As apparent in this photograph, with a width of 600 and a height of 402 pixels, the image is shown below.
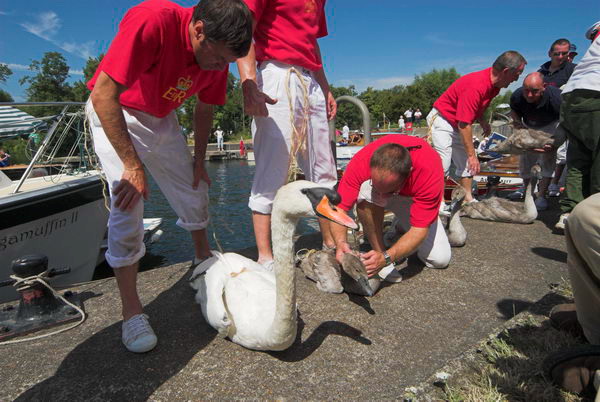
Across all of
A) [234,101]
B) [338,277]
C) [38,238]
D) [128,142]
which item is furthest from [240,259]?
[234,101]

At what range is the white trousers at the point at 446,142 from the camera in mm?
5883

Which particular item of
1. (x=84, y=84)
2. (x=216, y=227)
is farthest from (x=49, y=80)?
(x=216, y=227)

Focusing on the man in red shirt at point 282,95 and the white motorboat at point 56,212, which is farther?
the white motorboat at point 56,212

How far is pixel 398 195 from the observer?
4176 millimetres

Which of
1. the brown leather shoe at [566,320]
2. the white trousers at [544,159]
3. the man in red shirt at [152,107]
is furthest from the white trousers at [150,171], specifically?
the white trousers at [544,159]

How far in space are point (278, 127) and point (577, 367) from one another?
9.04 ft

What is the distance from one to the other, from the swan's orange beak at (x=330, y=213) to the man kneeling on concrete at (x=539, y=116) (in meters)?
5.19

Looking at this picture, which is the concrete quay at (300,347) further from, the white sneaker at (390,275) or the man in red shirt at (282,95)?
the man in red shirt at (282,95)

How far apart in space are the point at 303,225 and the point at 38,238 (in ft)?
27.8

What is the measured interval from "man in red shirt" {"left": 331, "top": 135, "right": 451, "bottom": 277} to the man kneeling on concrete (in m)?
3.16

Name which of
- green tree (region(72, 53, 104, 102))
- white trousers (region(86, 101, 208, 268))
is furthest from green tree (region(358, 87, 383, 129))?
white trousers (region(86, 101, 208, 268))

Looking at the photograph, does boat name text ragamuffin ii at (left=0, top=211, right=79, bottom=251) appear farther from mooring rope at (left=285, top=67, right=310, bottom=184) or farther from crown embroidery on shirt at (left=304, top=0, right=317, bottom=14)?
crown embroidery on shirt at (left=304, top=0, right=317, bottom=14)

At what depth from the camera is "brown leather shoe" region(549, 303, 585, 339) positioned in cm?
240

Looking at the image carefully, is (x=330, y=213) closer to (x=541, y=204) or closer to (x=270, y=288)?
(x=270, y=288)
